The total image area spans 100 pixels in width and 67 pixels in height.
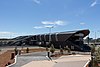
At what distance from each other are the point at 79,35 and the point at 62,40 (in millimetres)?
8335

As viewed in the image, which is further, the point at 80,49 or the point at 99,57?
the point at 80,49

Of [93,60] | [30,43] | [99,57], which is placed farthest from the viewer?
[30,43]

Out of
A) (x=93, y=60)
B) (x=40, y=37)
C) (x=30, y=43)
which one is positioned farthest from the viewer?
(x=30, y=43)

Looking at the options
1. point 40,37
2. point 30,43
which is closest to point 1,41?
point 30,43

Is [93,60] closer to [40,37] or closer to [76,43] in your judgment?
[76,43]

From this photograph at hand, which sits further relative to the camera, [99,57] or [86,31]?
[86,31]

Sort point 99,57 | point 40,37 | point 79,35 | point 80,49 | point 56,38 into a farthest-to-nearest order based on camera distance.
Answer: point 40,37 → point 56,38 → point 79,35 → point 80,49 → point 99,57

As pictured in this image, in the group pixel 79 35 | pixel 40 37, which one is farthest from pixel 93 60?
pixel 40 37

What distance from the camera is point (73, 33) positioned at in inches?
3403

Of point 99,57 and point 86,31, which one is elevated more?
point 86,31

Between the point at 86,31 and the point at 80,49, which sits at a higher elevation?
the point at 86,31

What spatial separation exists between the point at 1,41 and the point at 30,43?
37181 mm

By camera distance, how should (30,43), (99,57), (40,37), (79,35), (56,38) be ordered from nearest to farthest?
(99,57)
(79,35)
(56,38)
(40,37)
(30,43)

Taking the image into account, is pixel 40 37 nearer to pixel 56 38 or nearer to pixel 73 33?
pixel 56 38
